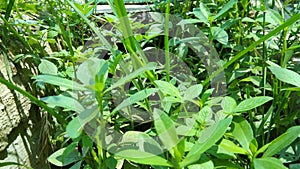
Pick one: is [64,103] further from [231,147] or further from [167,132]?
[231,147]

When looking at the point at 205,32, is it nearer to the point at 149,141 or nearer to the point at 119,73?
the point at 119,73

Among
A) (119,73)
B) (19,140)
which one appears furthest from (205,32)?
(19,140)

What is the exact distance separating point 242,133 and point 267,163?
0.27 ft

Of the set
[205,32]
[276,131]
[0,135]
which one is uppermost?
[205,32]

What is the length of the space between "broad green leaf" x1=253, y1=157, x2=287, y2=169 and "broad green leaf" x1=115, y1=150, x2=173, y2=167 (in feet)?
0.40

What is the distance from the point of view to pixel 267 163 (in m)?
0.48

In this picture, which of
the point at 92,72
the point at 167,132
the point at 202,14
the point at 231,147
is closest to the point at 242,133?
the point at 231,147

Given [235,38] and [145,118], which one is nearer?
[145,118]

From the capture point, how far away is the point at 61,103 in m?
0.49

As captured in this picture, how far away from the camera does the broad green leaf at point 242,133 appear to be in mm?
535

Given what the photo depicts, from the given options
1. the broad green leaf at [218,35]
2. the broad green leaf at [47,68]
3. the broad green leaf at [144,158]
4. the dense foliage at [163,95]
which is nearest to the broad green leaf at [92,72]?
the dense foliage at [163,95]

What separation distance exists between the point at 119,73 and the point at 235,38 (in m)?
0.33

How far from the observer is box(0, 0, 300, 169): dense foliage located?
1.58 feet

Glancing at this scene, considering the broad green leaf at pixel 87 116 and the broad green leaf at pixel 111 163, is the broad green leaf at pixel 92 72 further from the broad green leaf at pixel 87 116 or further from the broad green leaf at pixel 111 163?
the broad green leaf at pixel 111 163
